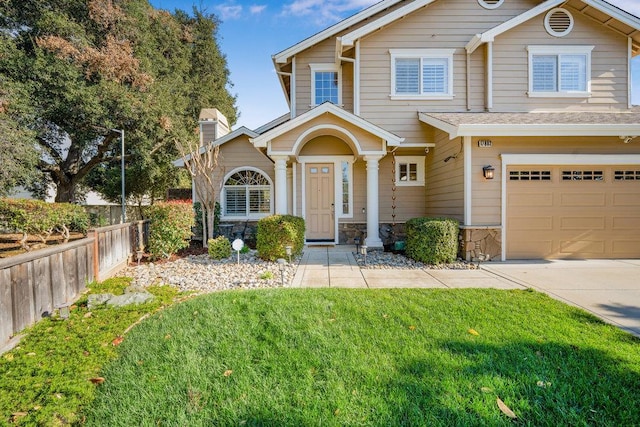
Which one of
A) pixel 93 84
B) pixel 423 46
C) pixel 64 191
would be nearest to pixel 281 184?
pixel 423 46

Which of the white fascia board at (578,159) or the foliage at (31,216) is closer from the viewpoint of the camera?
the white fascia board at (578,159)

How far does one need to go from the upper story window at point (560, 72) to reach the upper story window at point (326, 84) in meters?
5.70

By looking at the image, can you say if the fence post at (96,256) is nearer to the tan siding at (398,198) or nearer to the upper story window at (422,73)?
the tan siding at (398,198)

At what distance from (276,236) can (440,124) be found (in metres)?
5.03

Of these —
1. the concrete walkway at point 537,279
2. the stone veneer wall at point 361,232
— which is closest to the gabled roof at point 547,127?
the concrete walkway at point 537,279

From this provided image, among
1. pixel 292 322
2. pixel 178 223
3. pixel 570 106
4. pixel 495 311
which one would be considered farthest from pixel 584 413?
pixel 570 106

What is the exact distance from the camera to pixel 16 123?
12125 mm

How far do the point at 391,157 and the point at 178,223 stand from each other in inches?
259

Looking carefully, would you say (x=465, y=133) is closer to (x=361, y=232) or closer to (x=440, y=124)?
(x=440, y=124)

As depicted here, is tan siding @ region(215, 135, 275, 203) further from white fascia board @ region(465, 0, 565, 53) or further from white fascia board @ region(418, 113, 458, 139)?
white fascia board @ region(465, 0, 565, 53)

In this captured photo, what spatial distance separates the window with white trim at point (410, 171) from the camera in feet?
33.6

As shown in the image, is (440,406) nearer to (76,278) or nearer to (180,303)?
(180,303)

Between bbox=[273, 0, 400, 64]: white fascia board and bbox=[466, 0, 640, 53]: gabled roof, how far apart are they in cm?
297

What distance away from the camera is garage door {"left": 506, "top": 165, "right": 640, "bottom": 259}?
7520 millimetres
